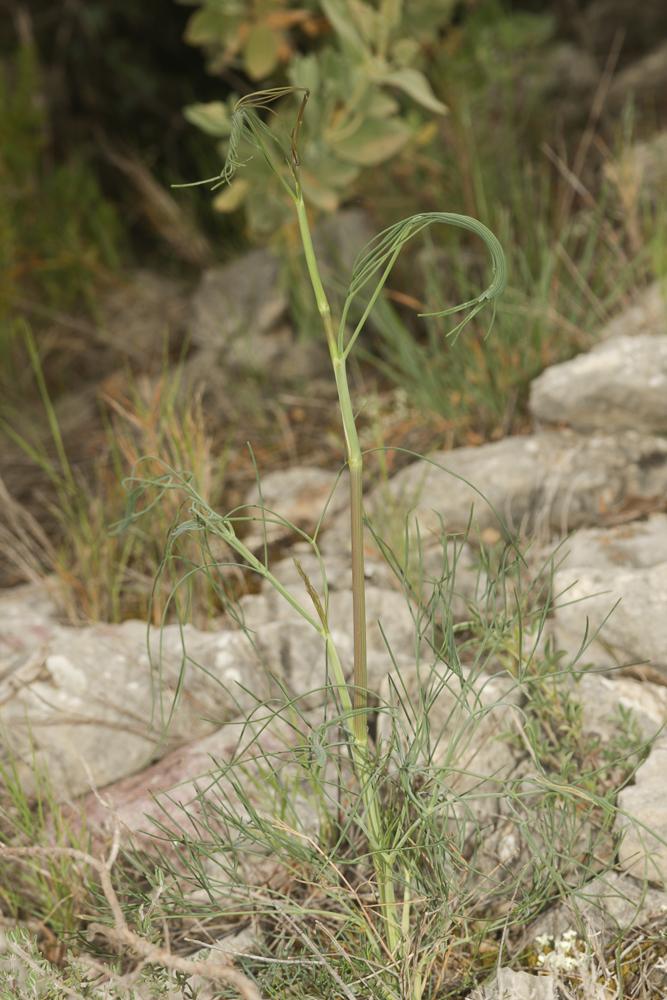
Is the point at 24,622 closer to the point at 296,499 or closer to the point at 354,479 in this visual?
the point at 296,499

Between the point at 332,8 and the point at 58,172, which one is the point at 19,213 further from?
the point at 332,8

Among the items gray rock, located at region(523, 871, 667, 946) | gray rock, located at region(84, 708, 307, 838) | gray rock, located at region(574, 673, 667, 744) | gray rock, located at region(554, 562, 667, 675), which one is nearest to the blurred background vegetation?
gray rock, located at region(84, 708, 307, 838)

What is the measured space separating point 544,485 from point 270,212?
4.09ft

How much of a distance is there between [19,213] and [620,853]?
127 inches

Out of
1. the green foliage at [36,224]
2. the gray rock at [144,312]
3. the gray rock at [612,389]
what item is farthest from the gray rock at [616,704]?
the green foliage at [36,224]

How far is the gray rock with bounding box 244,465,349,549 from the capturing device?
8.27ft

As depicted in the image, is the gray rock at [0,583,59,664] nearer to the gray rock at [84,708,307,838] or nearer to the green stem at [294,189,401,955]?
the gray rock at [84,708,307,838]

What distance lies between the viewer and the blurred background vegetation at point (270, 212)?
101 inches

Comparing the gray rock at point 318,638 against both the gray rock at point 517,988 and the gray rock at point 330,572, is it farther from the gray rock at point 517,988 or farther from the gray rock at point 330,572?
the gray rock at point 517,988

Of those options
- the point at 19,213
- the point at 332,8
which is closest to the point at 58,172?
the point at 19,213

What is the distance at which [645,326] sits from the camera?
2.61 meters

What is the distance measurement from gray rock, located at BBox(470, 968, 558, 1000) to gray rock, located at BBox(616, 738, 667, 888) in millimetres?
205

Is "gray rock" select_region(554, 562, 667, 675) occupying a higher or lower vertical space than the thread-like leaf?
lower

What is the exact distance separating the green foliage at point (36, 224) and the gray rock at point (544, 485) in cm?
177
